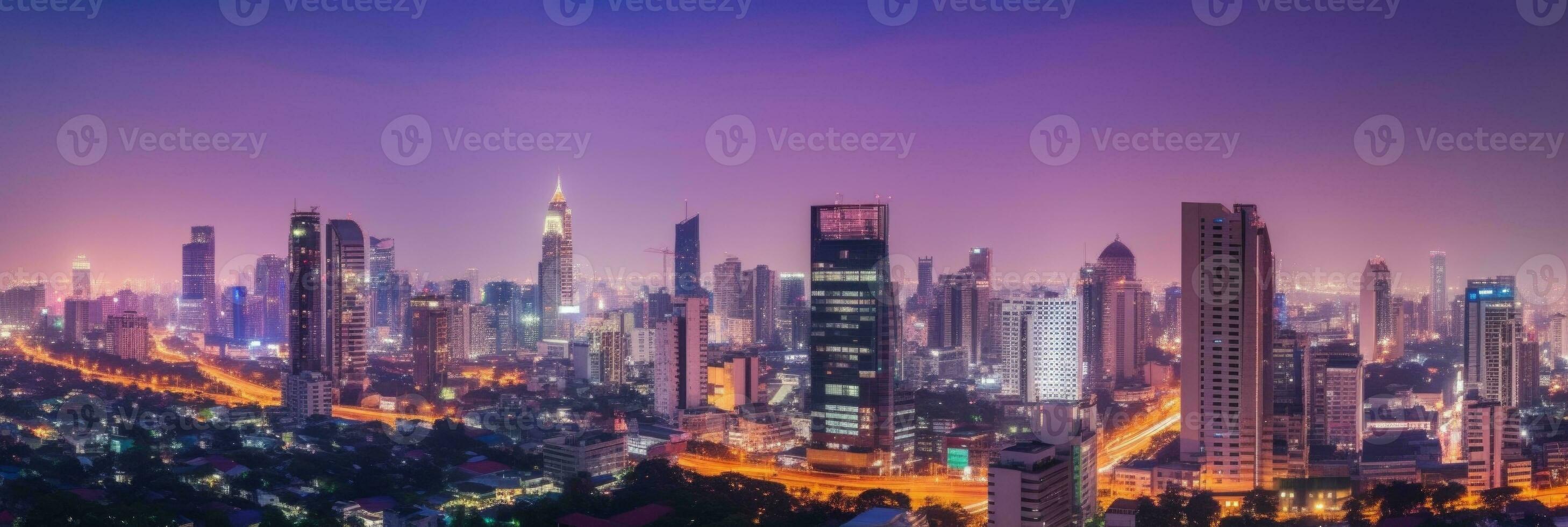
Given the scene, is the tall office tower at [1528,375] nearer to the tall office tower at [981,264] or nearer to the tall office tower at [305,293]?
the tall office tower at [981,264]

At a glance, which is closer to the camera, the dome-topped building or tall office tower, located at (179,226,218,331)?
the dome-topped building

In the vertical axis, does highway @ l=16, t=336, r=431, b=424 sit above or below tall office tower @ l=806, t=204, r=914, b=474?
below

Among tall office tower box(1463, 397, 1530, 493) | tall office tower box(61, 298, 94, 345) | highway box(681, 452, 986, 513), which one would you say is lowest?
highway box(681, 452, 986, 513)

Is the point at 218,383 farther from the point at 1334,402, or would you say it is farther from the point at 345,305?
the point at 1334,402

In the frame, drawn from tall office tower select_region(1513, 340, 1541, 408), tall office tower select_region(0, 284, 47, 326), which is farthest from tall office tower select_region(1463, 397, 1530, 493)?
tall office tower select_region(0, 284, 47, 326)

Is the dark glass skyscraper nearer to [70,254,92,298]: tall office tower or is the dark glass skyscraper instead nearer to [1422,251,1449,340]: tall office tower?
[70,254,92,298]: tall office tower

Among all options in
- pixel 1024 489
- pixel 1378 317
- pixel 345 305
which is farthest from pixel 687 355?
pixel 1378 317
